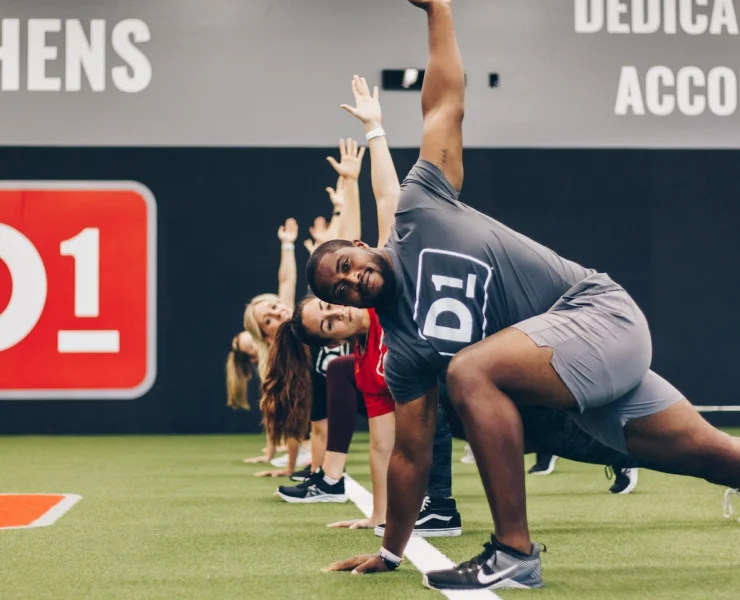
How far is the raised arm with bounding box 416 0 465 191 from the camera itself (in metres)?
3.56

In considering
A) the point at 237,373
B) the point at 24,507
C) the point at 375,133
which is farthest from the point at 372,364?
the point at 237,373

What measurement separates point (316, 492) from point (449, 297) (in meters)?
2.67

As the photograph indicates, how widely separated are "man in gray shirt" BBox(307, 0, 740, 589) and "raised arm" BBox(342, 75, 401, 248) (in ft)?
2.38

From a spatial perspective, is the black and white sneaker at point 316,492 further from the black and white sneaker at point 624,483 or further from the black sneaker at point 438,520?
the black and white sneaker at point 624,483

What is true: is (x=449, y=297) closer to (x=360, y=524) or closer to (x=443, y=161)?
(x=443, y=161)

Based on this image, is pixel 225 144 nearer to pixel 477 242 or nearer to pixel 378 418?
pixel 378 418

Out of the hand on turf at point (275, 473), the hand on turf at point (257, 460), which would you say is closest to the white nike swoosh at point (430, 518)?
the hand on turf at point (275, 473)

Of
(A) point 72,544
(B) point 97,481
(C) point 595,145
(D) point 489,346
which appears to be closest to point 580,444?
(D) point 489,346

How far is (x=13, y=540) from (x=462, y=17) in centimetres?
796

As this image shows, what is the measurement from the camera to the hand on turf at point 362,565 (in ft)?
11.9

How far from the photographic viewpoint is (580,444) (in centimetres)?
402

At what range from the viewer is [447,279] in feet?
11.3

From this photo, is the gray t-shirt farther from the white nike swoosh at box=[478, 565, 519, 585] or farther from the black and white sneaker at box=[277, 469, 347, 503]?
the black and white sneaker at box=[277, 469, 347, 503]

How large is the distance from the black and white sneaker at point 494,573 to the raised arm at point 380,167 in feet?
4.42
